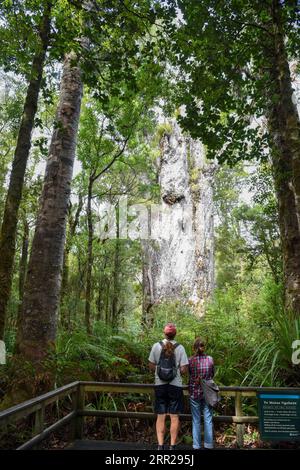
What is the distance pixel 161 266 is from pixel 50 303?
26.2 ft

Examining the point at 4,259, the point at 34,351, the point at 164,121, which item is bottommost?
the point at 34,351

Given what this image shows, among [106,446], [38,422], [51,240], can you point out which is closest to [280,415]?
[106,446]

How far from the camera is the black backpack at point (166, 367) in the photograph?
486 centimetres

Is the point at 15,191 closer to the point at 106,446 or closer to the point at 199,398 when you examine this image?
the point at 106,446

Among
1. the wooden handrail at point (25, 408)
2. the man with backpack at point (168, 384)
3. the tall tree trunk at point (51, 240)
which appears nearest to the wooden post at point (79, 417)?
the wooden handrail at point (25, 408)

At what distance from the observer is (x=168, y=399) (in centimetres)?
496

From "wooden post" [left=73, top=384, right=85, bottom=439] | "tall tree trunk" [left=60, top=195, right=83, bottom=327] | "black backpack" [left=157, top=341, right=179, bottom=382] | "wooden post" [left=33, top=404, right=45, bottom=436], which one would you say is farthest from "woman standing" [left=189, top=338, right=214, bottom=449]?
"tall tree trunk" [left=60, top=195, right=83, bottom=327]

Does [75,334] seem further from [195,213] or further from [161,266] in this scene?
[195,213]

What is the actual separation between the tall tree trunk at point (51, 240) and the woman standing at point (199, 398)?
2.21 metres

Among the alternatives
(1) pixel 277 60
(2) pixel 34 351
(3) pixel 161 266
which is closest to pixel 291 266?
(1) pixel 277 60

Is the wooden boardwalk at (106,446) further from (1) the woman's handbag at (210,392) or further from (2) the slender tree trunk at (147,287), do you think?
(2) the slender tree trunk at (147,287)

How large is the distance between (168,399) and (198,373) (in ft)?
1.76

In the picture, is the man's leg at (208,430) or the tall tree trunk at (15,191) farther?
the tall tree trunk at (15,191)

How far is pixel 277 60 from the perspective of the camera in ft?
15.6
